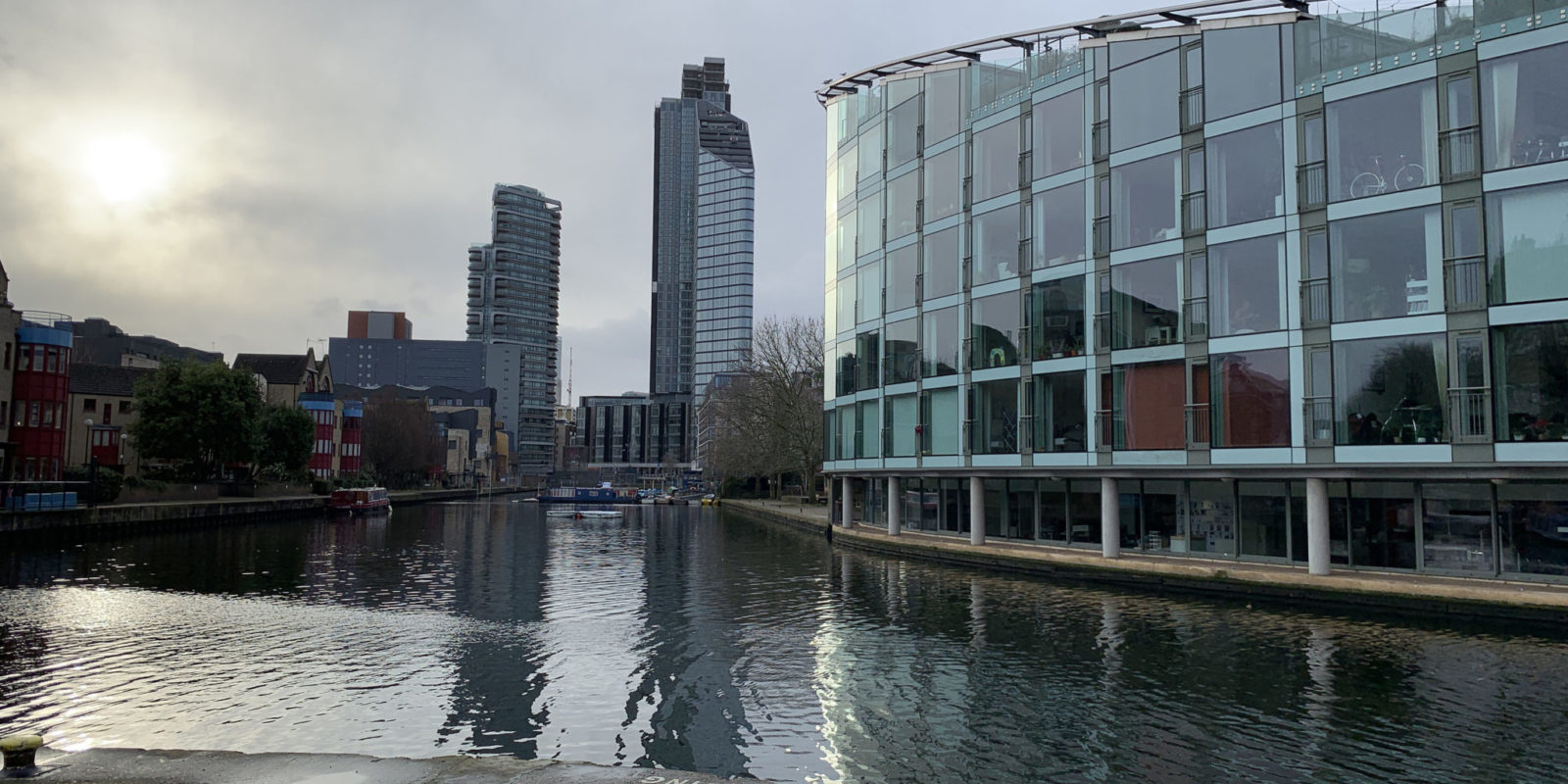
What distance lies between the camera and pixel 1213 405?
32250mm

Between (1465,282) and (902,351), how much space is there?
24.5 m

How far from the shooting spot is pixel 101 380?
89125 mm

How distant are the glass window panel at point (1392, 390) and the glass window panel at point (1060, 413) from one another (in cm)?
937

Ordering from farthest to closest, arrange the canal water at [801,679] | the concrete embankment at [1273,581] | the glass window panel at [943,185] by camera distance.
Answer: the glass window panel at [943,185] → the concrete embankment at [1273,581] → the canal water at [801,679]

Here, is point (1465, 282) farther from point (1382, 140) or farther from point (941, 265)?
point (941, 265)

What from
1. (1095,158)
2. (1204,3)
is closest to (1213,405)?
(1095,158)

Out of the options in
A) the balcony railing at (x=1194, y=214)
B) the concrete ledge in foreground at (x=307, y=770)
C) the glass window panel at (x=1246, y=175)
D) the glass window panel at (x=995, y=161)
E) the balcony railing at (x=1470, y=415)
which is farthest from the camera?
the glass window panel at (x=995, y=161)

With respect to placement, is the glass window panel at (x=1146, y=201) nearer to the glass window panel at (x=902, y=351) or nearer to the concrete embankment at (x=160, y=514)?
the glass window panel at (x=902, y=351)

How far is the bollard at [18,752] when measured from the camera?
9398 millimetres

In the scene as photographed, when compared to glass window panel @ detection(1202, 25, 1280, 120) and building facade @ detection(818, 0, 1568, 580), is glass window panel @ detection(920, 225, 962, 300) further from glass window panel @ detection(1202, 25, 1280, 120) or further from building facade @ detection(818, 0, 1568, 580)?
glass window panel @ detection(1202, 25, 1280, 120)

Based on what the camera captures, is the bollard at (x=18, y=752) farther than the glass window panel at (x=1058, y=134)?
No

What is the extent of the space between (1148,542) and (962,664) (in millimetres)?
18287

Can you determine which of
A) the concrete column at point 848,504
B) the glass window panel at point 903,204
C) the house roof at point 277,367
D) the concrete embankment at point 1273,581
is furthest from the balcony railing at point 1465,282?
the house roof at point 277,367

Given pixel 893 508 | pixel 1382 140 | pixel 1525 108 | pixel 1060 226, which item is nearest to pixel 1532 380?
pixel 1525 108
